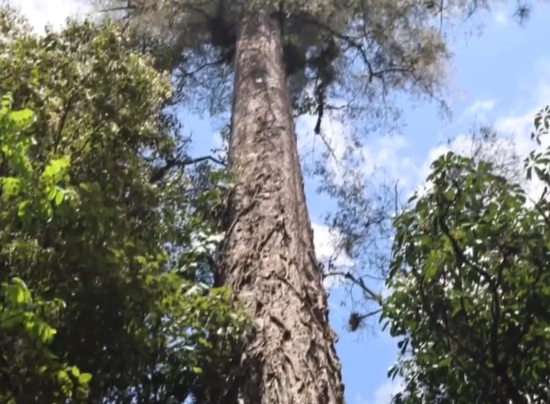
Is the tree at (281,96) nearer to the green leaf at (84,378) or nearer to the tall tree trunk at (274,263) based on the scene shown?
the tall tree trunk at (274,263)

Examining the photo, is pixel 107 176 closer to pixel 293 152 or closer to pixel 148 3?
pixel 293 152

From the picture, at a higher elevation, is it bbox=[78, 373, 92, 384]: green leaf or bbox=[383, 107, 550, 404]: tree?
bbox=[383, 107, 550, 404]: tree

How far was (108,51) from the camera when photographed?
4.61 m

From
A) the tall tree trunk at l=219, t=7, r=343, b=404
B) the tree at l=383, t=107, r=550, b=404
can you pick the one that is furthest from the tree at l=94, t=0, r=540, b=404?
the tree at l=383, t=107, r=550, b=404

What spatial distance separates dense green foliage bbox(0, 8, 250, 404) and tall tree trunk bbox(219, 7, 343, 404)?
0.63ft

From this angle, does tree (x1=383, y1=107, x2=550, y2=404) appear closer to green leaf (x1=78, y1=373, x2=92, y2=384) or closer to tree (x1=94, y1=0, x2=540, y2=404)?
tree (x1=94, y1=0, x2=540, y2=404)

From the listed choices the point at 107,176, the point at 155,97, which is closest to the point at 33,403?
the point at 107,176

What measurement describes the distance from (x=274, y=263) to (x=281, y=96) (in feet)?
7.34

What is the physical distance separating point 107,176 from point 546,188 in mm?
2151

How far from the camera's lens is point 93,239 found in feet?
11.7

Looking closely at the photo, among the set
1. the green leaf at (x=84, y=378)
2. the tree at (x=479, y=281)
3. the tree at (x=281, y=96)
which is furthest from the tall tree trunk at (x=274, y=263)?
the green leaf at (x=84, y=378)

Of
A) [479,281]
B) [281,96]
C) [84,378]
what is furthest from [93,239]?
[281,96]

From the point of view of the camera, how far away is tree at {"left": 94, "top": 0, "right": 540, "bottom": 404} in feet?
13.2

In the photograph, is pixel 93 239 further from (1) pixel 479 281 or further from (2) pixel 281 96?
(2) pixel 281 96
